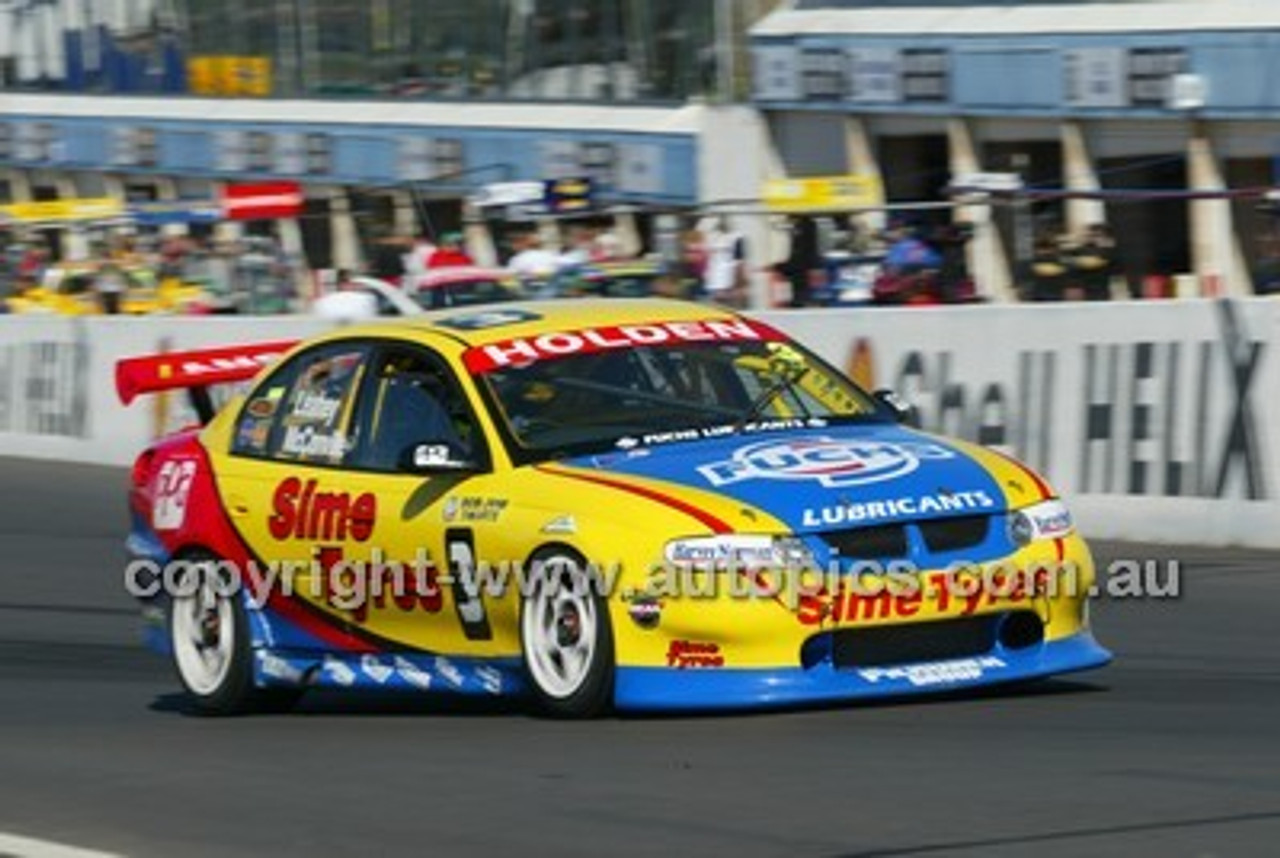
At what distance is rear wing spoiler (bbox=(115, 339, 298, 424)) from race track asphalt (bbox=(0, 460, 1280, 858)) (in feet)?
3.83

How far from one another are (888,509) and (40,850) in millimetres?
2785

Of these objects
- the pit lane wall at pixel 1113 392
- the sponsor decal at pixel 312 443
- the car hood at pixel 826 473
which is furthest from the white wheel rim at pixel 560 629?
the pit lane wall at pixel 1113 392

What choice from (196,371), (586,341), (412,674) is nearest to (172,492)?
(196,371)

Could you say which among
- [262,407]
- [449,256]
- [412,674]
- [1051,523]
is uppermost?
[262,407]

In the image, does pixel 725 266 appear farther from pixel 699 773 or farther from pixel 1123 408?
pixel 699 773

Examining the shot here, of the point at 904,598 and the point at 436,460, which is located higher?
the point at 436,460

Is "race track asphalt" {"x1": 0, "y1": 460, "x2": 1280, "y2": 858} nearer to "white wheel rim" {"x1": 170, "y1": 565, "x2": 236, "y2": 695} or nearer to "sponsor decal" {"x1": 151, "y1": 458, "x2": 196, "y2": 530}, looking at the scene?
"white wheel rim" {"x1": 170, "y1": 565, "x2": 236, "y2": 695}

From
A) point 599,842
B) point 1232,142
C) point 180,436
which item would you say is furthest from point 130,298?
point 599,842

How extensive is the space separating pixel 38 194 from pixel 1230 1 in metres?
28.2

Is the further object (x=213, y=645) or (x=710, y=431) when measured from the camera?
(x=213, y=645)

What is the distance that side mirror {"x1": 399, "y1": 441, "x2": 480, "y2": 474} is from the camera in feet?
32.8

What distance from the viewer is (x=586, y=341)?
34.2ft

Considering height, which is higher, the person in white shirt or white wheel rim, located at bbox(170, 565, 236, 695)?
white wheel rim, located at bbox(170, 565, 236, 695)

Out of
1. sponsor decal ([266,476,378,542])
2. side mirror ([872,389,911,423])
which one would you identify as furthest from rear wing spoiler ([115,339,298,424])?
side mirror ([872,389,911,423])
